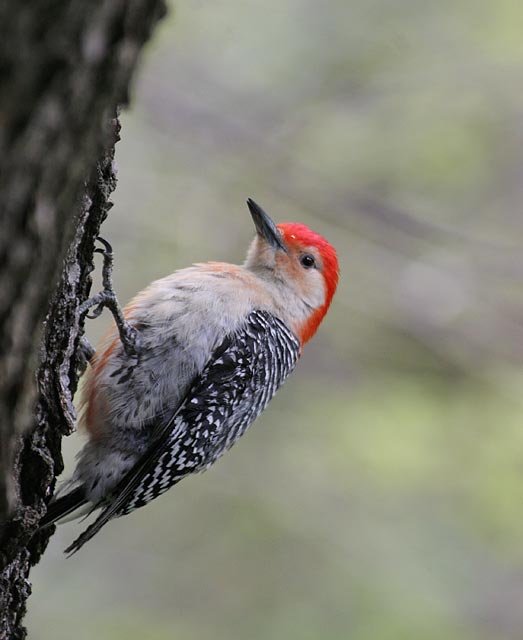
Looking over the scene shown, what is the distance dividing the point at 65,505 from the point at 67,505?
0.02m

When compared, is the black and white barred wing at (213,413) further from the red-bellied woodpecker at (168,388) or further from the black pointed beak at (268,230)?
the black pointed beak at (268,230)

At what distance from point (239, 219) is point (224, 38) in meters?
1.88

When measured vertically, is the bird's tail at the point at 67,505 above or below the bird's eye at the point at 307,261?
below

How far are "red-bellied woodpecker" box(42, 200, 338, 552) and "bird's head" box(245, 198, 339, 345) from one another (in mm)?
568

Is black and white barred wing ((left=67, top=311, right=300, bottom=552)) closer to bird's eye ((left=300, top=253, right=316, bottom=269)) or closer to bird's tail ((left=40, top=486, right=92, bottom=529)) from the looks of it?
bird's tail ((left=40, top=486, right=92, bottom=529))

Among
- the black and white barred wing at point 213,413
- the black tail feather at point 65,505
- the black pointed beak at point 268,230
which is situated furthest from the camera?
the black pointed beak at point 268,230

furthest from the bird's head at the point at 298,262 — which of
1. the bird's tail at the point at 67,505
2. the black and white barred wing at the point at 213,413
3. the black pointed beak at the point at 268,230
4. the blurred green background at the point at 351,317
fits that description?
the blurred green background at the point at 351,317

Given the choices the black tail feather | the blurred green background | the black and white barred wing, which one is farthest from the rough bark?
the blurred green background

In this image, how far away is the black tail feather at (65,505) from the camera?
13.1 feet

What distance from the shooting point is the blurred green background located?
8867 millimetres

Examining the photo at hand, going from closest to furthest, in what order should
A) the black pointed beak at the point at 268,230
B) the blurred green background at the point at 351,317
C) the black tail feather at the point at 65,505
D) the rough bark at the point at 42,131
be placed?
the rough bark at the point at 42,131
the black tail feather at the point at 65,505
the black pointed beak at the point at 268,230
the blurred green background at the point at 351,317

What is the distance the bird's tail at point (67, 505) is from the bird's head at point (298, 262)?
1.86m

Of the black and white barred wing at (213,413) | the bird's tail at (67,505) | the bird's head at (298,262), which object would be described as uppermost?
the bird's head at (298,262)

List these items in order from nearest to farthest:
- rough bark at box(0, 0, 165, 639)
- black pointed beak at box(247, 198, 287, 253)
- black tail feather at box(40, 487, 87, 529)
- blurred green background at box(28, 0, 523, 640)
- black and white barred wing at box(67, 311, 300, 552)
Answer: rough bark at box(0, 0, 165, 639)
black tail feather at box(40, 487, 87, 529)
black and white barred wing at box(67, 311, 300, 552)
black pointed beak at box(247, 198, 287, 253)
blurred green background at box(28, 0, 523, 640)
